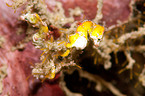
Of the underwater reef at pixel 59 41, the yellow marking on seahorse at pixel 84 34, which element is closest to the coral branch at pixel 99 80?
the underwater reef at pixel 59 41

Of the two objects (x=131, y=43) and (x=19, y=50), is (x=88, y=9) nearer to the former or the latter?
(x=131, y=43)

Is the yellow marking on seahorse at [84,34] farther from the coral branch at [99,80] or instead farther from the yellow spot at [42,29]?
the coral branch at [99,80]

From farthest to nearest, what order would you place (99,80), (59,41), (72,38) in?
(99,80) → (59,41) → (72,38)

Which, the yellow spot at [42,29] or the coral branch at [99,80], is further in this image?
the coral branch at [99,80]

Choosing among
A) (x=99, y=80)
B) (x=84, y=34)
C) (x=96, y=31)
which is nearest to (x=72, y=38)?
(x=84, y=34)

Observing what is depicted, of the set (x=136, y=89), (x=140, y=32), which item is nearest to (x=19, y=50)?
(x=140, y=32)

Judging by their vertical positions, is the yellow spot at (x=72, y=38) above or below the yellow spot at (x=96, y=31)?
below

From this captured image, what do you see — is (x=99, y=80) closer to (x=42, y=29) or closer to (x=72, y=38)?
(x=72, y=38)

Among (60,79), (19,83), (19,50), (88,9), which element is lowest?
(60,79)

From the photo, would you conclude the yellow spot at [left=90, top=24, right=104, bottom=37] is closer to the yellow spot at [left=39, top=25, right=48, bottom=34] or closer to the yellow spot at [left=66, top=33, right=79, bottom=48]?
the yellow spot at [left=66, top=33, right=79, bottom=48]
